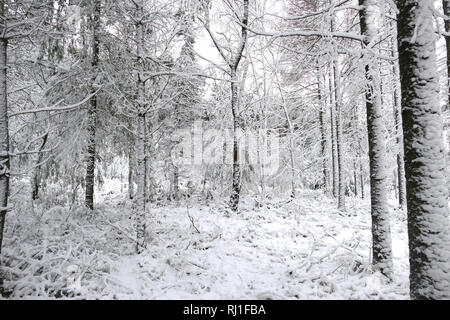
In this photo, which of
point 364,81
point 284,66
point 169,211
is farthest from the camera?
point 284,66

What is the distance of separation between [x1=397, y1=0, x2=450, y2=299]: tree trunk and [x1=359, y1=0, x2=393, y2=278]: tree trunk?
Result: 185cm

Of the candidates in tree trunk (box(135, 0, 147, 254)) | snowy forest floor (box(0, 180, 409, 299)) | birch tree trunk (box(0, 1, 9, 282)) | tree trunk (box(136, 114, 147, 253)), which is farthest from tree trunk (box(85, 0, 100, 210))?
birch tree trunk (box(0, 1, 9, 282))

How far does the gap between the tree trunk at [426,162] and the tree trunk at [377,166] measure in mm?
1849

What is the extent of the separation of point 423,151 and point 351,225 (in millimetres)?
6621

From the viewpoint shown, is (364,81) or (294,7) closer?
(364,81)

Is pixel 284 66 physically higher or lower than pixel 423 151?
higher

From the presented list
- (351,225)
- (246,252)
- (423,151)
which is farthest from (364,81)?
(351,225)

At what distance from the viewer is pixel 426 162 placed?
2.91 meters

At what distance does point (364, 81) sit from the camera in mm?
4723

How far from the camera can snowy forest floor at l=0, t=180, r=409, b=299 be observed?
173 inches

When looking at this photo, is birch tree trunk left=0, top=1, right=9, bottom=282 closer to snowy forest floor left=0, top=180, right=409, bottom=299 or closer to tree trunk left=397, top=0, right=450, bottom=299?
snowy forest floor left=0, top=180, right=409, bottom=299
